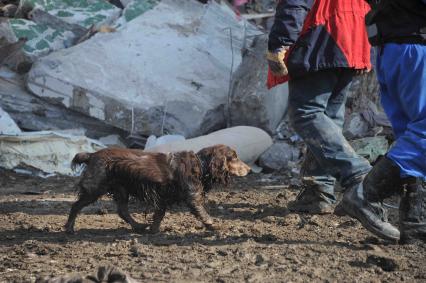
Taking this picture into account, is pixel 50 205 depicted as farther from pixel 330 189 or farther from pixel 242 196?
pixel 330 189

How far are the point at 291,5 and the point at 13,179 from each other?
4.15 meters

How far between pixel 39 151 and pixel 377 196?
4571 millimetres

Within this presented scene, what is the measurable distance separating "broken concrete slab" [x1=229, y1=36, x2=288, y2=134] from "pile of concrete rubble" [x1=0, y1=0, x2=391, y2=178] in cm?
1

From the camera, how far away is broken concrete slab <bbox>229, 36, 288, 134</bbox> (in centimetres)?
884

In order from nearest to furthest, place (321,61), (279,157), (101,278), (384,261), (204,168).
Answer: (101,278) < (384,261) < (321,61) < (204,168) < (279,157)

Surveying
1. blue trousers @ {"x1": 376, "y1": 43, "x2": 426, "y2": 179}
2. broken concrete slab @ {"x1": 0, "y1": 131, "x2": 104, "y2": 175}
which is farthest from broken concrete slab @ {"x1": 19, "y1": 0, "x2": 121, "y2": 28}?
blue trousers @ {"x1": 376, "y1": 43, "x2": 426, "y2": 179}

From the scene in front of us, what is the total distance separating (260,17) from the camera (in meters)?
11.5

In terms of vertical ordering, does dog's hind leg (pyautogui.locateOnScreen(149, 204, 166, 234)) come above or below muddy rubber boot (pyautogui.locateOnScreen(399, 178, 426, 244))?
below

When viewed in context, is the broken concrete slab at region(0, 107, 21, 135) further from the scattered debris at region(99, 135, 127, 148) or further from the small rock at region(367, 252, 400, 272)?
the small rock at region(367, 252, 400, 272)

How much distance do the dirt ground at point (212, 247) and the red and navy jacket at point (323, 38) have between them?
1220 millimetres

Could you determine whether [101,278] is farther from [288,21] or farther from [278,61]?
[288,21]

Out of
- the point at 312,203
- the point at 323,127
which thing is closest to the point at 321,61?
the point at 323,127

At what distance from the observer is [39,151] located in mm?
8164

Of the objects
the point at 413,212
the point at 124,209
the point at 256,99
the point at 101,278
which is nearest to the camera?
the point at 101,278
